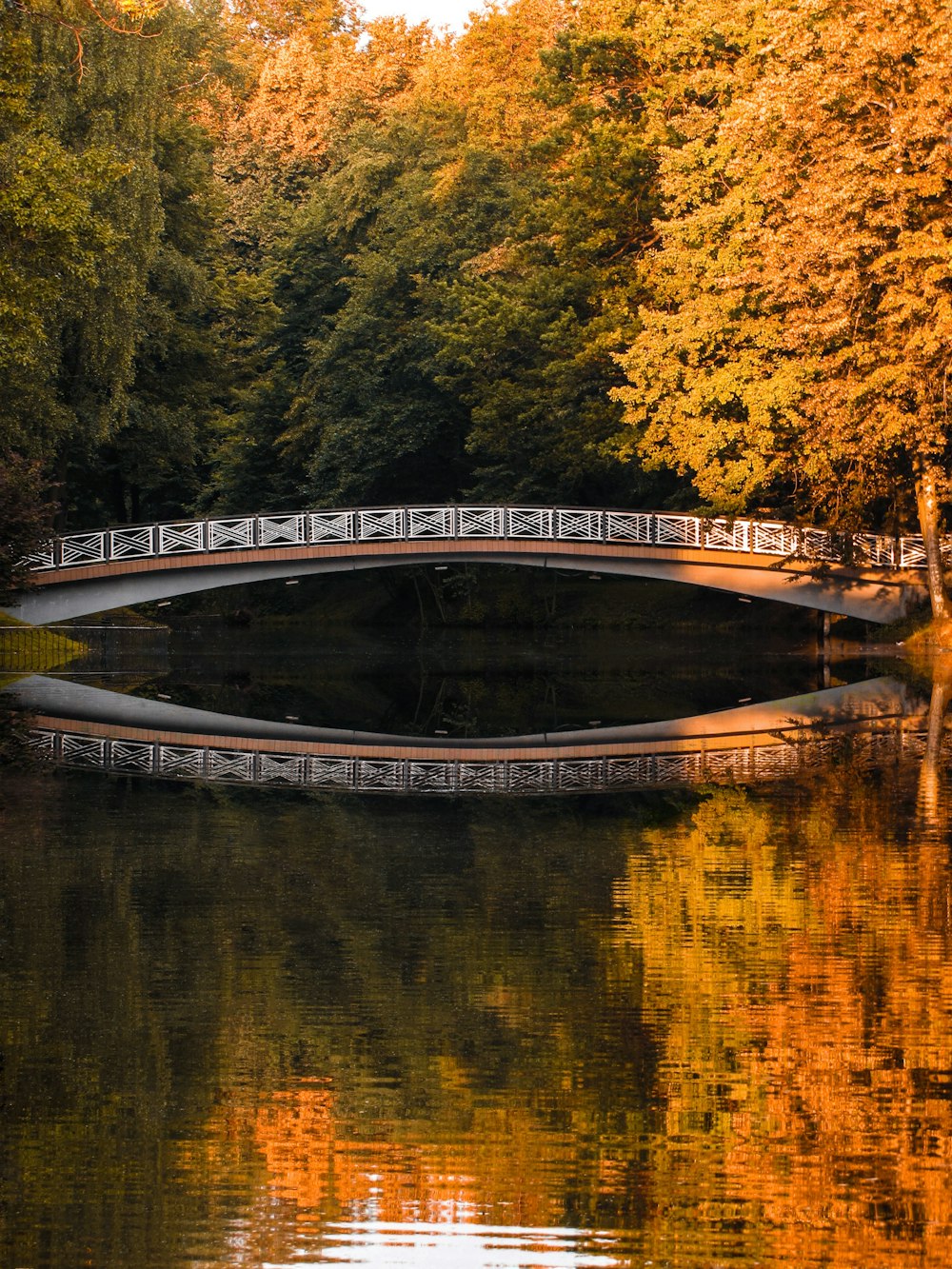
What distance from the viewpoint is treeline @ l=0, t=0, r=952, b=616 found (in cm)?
3219

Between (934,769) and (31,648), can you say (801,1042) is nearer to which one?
(934,769)

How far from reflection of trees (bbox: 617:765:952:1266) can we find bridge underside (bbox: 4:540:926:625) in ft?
88.0

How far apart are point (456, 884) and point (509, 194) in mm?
37035

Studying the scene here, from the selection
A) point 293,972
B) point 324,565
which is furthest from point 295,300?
point 293,972

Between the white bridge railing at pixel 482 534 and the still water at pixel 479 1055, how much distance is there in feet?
86.0

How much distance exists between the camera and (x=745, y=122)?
111ft

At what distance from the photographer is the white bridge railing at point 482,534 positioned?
1508 inches

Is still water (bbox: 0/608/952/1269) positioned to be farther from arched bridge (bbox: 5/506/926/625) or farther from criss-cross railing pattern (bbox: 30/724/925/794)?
arched bridge (bbox: 5/506/926/625)

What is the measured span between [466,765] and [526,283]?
82.2 feet

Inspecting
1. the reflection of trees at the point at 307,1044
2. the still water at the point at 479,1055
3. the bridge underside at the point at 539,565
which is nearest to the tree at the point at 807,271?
the bridge underside at the point at 539,565

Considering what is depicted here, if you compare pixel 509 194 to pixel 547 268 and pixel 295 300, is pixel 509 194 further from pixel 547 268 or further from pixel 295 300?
pixel 295 300

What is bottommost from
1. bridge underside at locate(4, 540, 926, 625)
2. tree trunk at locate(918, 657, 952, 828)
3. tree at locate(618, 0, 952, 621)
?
tree trunk at locate(918, 657, 952, 828)

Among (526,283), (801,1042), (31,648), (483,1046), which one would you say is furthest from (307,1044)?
(526,283)

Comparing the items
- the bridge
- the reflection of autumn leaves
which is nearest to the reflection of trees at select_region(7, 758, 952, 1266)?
the reflection of autumn leaves
